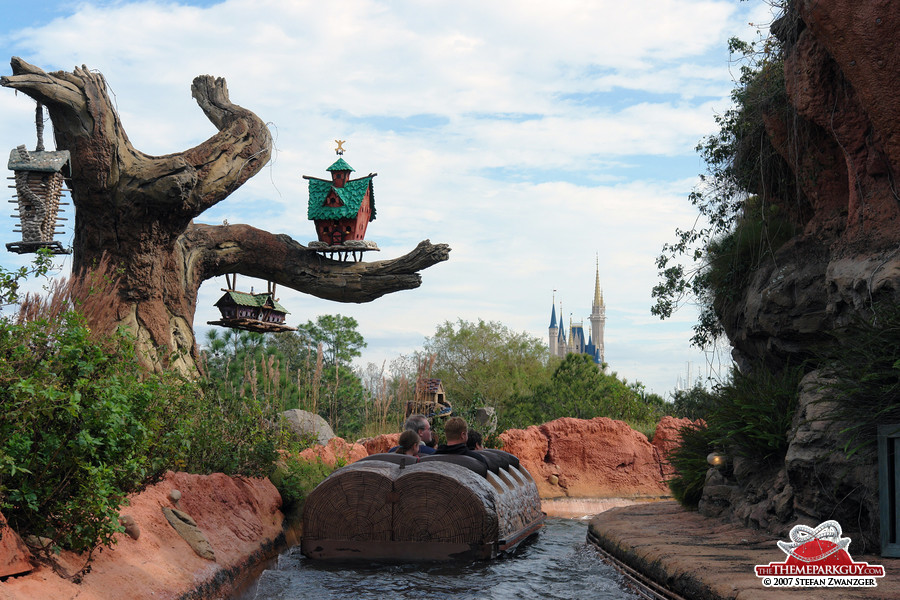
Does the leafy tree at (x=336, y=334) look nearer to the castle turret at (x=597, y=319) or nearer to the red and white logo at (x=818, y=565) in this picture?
the red and white logo at (x=818, y=565)

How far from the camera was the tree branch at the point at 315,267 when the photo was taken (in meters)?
16.0

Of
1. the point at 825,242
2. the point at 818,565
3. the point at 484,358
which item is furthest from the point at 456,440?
the point at 484,358

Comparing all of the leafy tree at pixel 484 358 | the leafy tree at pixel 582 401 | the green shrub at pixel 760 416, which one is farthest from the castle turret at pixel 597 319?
the green shrub at pixel 760 416

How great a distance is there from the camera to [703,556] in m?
6.36

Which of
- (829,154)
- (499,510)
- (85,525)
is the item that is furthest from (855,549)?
(85,525)

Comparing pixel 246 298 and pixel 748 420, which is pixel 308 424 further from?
pixel 748 420

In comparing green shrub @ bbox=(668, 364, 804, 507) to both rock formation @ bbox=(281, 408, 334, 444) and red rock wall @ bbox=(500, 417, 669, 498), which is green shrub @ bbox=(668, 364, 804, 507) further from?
red rock wall @ bbox=(500, 417, 669, 498)

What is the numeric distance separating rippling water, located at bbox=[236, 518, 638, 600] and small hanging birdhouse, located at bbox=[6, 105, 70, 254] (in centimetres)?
508

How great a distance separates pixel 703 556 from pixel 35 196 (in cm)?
877

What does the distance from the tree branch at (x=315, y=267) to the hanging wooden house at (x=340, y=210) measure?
455mm

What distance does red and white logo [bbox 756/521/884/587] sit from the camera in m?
5.24

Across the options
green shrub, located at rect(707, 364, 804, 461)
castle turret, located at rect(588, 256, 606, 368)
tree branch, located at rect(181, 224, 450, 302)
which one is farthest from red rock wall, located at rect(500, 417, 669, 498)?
castle turret, located at rect(588, 256, 606, 368)

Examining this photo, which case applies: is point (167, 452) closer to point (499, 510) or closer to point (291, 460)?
point (499, 510)

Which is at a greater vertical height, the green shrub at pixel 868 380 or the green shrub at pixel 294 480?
the green shrub at pixel 868 380
